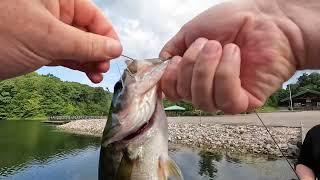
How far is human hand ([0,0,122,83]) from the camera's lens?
2.23 meters

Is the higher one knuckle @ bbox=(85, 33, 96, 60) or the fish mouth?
knuckle @ bbox=(85, 33, 96, 60)

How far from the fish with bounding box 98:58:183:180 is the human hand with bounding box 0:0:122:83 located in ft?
1.33

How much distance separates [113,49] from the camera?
2537mm

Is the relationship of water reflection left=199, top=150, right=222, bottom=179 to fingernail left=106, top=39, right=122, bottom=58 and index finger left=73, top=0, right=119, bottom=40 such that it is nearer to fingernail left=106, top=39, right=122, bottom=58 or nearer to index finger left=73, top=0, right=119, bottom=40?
index finger left=73, top=0, right=119, bottom=40

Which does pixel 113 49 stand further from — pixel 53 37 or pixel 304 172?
pixel 304 172

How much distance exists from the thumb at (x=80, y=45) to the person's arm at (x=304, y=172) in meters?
3.70

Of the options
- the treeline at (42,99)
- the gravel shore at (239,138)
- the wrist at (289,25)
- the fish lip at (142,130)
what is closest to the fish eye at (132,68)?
the fish lip at (142,130)

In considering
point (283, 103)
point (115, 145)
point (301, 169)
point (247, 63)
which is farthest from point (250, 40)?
point (283, 103)

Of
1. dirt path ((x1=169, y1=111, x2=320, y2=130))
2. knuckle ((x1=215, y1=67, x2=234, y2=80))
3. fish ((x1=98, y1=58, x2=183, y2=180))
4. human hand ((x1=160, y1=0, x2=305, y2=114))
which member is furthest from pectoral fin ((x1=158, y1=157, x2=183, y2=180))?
dirt path ((x1=169, y1=111, x2=320, y2=130))

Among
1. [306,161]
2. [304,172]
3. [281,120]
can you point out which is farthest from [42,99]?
[304,172]

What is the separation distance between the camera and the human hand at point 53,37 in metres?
2.23

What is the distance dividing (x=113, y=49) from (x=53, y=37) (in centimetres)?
37

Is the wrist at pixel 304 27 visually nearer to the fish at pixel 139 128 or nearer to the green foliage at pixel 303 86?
the fish at pixel 139 128

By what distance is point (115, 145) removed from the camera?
7.22 feet
